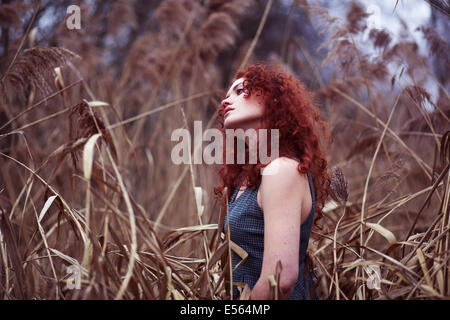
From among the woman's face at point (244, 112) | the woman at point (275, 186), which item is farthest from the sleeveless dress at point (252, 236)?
the woman's face at point (244, 112)

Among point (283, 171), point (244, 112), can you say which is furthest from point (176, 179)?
point (283, 171)

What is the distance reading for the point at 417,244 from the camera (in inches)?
42.9

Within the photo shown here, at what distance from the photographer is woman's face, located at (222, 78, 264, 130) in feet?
3.59

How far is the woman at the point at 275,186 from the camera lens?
0.90 metres

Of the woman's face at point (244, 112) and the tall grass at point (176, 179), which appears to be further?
the woman's face at point (244, 112)

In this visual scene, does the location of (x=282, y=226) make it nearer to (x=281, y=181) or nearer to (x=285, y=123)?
(x=281, y=181)

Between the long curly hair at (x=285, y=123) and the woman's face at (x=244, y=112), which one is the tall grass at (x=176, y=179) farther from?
the woman's face at (x=244, y=112)

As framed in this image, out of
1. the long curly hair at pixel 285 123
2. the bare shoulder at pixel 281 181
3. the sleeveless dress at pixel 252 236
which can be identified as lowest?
the sleeveless dress at pixel 252 236

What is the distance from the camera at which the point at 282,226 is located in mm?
897

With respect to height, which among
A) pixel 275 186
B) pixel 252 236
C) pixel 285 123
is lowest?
pixel 252 236

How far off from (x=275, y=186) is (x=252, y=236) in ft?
0.55
